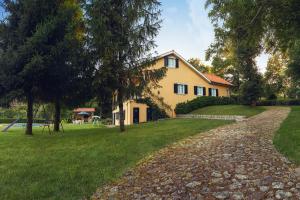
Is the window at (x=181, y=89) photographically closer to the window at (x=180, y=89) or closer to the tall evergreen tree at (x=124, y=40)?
the window at (x=180, y=89)

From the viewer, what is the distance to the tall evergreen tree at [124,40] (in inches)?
694

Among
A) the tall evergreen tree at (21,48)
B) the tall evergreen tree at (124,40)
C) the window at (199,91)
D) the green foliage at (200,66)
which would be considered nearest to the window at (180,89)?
the window at (199,91)

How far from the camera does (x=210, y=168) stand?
809 centimetres

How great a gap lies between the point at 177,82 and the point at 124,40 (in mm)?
17654

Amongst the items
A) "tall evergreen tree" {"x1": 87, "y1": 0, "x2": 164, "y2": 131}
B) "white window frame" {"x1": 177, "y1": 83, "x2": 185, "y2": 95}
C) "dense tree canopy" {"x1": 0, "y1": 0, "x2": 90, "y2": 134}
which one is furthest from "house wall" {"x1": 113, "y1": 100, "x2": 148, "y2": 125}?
"tall evergreen tree" {"x1": 87, "y1": 0, "x2": 164, "y2": 131}

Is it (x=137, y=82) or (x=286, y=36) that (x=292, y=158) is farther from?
(x=137, y=82)

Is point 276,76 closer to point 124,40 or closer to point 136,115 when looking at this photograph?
point 136,115

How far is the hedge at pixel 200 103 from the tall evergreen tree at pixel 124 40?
1539cm

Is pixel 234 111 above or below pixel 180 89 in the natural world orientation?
below

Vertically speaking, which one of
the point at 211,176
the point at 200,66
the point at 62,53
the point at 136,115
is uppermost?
the point at 200,66

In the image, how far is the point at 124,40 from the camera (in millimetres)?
18125

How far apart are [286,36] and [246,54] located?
708 inches

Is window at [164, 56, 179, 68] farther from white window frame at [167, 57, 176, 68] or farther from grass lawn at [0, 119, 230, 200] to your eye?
grass lawn at [0, 119, 230, 200]

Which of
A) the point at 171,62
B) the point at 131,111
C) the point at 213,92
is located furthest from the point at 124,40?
the point at 213,92
